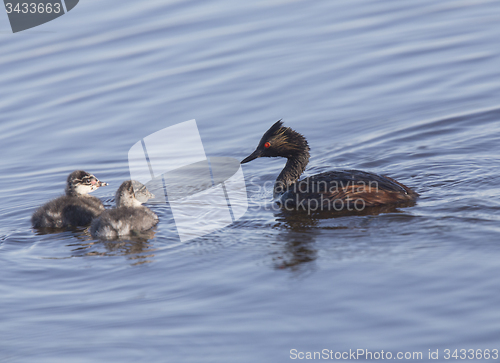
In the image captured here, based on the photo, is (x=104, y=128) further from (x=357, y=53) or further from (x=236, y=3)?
(x=236, y=3)

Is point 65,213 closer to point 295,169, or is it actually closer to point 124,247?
point 124,247

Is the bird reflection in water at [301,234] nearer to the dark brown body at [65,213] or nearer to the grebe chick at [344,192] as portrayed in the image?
the grebe chick at [344,192]

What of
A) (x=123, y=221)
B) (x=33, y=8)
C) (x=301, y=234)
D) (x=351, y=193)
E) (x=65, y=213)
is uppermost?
(x=33, y=8)

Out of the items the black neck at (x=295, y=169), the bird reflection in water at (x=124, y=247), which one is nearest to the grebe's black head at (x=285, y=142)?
the black neck at (x=295, y=169)

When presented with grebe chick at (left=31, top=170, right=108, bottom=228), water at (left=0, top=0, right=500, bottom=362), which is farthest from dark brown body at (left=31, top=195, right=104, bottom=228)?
water at (left=0, top=0, right=500, bottom=362)

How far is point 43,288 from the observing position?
5.70 m

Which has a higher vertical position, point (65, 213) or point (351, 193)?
point (65, 213)

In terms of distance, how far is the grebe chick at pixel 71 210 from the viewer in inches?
277

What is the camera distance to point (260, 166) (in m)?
8.95

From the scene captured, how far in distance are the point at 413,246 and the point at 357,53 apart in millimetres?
6808

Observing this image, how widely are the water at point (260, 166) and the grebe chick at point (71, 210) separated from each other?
19 centimetres

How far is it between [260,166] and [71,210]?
2878 mm

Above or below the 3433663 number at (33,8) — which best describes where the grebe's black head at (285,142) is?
below

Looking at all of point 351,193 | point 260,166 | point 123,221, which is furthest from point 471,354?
point 260,166
